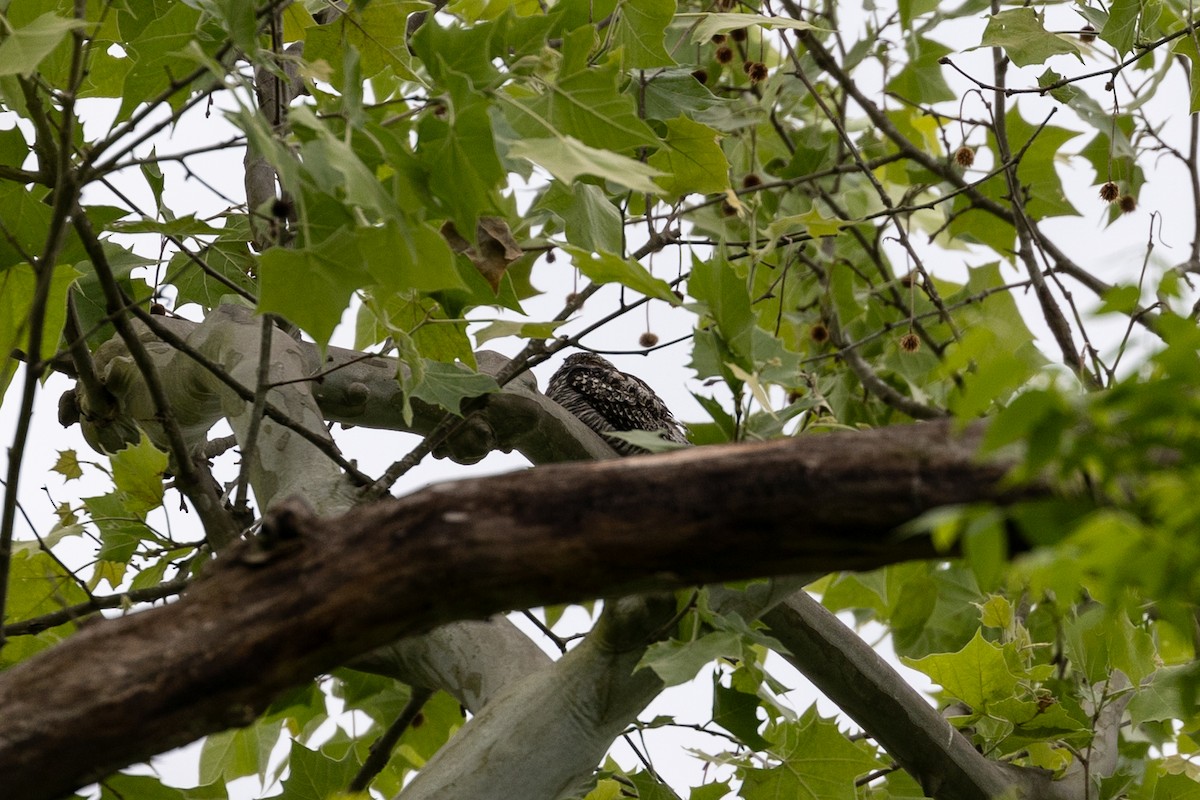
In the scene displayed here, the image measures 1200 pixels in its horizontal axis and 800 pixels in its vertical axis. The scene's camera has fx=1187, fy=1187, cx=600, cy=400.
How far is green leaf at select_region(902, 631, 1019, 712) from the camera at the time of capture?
191 cm

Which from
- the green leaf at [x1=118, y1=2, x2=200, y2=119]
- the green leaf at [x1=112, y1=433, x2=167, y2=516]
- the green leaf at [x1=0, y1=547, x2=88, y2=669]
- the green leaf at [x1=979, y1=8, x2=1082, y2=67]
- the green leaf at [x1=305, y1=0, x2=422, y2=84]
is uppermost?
the green leaf at [x1=979, y1=8, x2=1082, y2=67]

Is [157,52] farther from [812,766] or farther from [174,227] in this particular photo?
[812,766]

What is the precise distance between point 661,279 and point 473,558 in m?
0.57

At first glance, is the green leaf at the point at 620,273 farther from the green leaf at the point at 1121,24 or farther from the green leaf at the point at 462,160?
the green leaf at the point at 1121,24

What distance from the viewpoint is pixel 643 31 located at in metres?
1.67

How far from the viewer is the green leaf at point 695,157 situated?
184 centimetres

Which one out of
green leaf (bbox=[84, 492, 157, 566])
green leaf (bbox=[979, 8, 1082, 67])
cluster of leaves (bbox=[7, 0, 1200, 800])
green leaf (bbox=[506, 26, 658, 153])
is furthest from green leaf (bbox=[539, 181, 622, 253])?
green leaf (bbox=[84, 492, 157, 566])

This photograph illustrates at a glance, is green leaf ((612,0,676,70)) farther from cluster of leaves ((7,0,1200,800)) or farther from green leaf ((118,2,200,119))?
green leaf ((118,2,200,119))

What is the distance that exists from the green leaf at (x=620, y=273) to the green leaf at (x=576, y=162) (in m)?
0.20

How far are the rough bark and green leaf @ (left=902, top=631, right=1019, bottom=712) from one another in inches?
41.2

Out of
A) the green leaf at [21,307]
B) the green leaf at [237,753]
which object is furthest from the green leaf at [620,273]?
the green leaf at [237,753]

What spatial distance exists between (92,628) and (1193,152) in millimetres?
2798

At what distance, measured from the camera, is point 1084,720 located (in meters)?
2.06

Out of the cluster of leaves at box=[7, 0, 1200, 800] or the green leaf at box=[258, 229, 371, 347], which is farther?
the green leaf at box=[258, 229, 371, 347]
